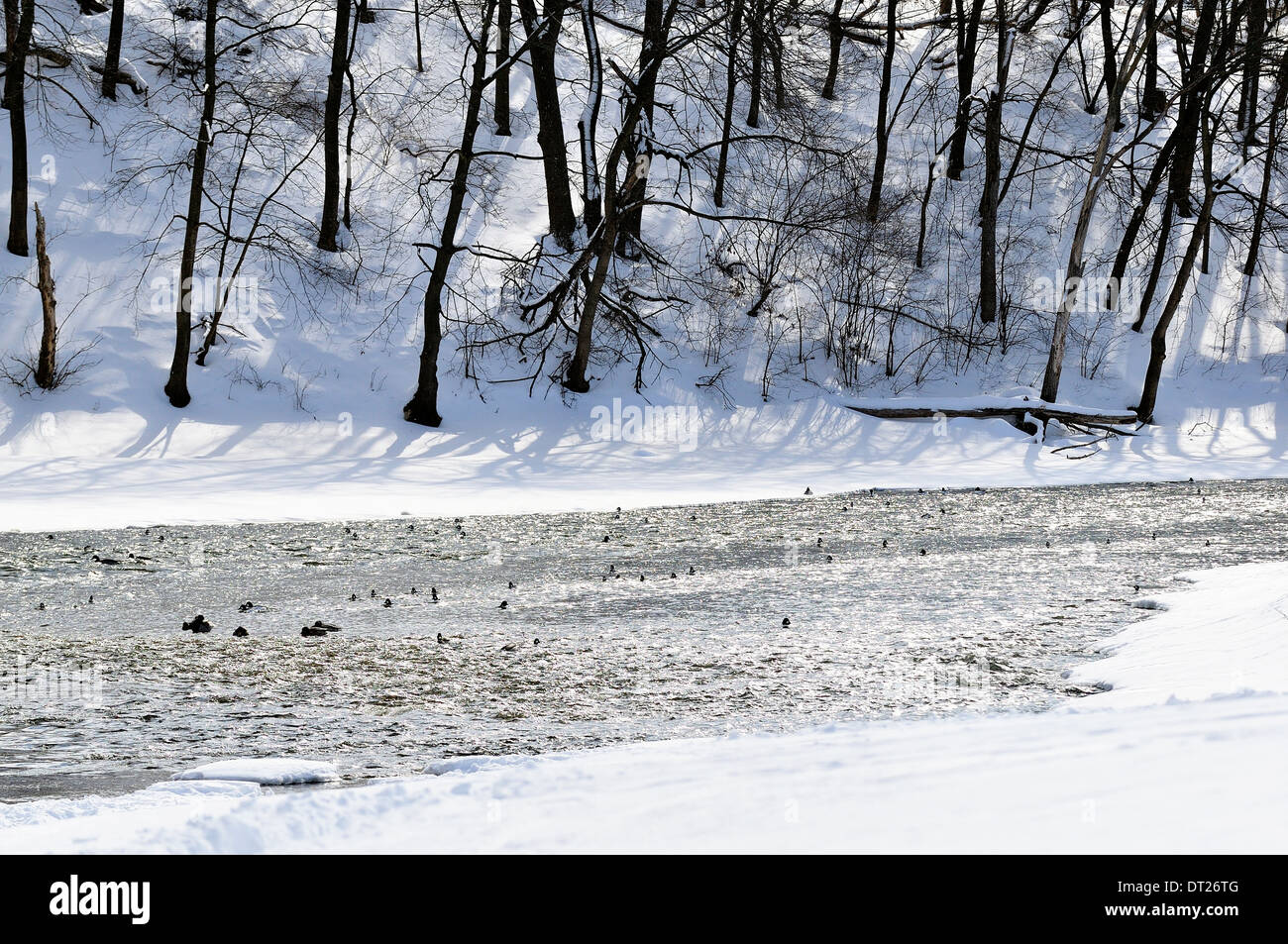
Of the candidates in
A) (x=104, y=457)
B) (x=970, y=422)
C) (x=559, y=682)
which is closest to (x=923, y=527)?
(x=559, y=682)

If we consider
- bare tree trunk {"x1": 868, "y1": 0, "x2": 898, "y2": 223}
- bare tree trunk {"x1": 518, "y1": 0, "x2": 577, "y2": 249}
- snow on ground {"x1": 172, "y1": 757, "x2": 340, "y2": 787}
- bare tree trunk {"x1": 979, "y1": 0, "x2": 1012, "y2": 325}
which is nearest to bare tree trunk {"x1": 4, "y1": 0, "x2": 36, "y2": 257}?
bare tree trunk {"x1": 518, "y1": 0, "x2": 577, "y2": 249}

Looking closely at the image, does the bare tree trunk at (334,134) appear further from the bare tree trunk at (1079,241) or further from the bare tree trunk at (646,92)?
the bare tree trunk at (1079,241)

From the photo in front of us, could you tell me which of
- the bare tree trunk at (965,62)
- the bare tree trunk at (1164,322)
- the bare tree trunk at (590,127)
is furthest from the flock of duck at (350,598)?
the bare tree trunk at (965,62)

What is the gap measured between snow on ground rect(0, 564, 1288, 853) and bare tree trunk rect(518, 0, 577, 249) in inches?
587

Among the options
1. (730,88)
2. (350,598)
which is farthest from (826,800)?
(730,88)

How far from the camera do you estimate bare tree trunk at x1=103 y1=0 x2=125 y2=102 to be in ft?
68.9

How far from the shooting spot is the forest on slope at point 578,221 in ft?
55.5

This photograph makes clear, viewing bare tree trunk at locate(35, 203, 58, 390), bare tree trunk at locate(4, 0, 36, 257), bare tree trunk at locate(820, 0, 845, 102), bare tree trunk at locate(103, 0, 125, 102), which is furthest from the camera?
bare tree trunk at locate(820, 0, 845, 102)

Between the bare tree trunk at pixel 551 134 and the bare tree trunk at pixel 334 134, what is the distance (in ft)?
9.34

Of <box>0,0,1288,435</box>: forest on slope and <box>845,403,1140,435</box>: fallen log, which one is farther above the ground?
<box>0,0,1288,435</box>: forest on slope

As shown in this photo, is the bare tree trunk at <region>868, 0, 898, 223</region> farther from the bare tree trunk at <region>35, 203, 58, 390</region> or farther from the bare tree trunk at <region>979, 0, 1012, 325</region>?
the bare tree trunk at <region>35, 203, 58, 390</region>

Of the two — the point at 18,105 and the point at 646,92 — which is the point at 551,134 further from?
the point at 18,105

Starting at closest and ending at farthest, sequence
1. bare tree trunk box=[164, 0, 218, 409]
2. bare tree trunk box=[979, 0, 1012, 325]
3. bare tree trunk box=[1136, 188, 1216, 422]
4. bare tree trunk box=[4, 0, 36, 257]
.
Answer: bare tree trunk box=[164, 0, 218, 409] < bare tree trunk box=[4, 0, 36, 257] < bare tree trunk box=[1136, 188, 1216, 422] < bare tree trunk box=[979, 0, 1012, 325]

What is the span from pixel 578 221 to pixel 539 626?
48.2 feet
